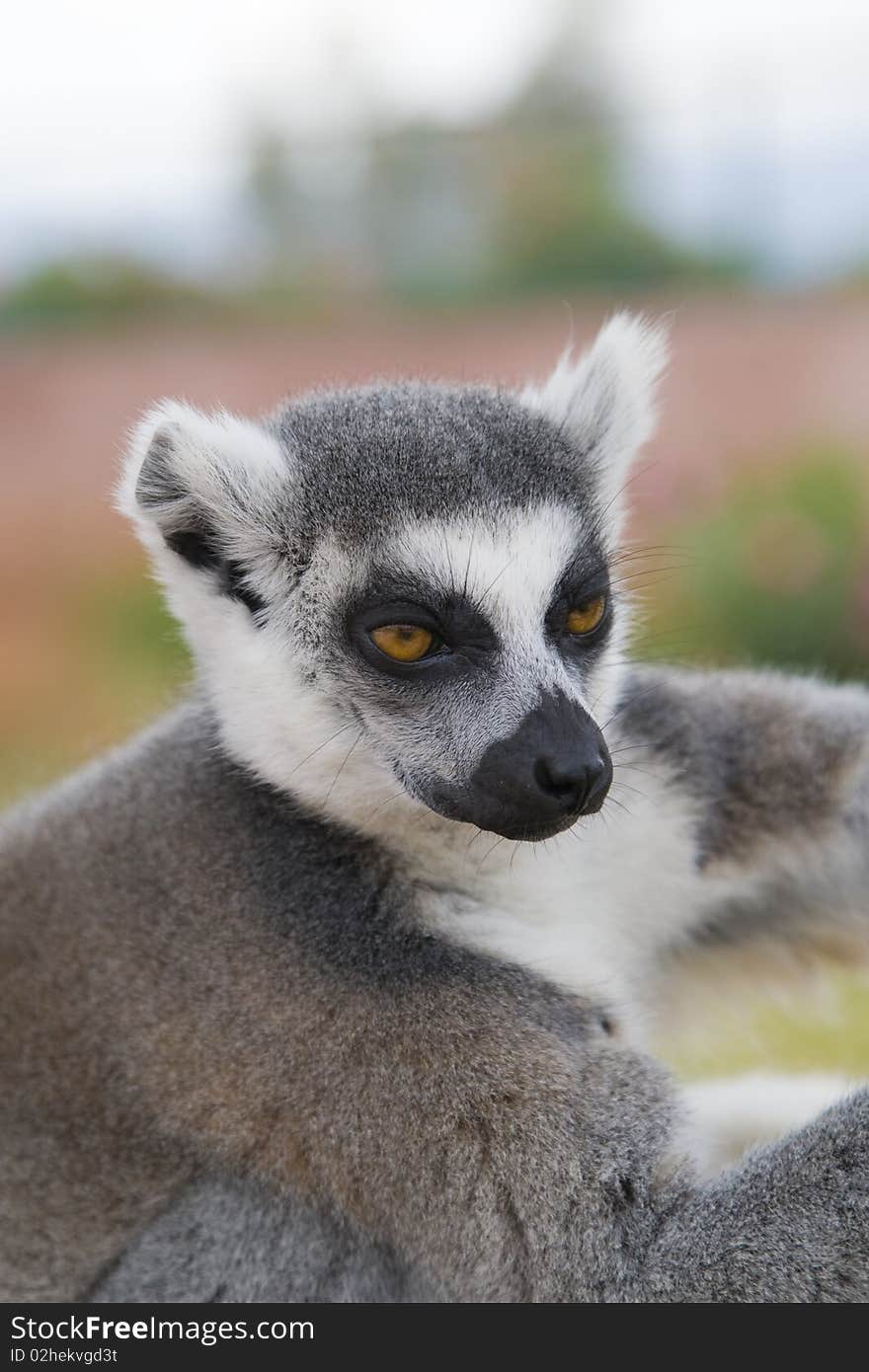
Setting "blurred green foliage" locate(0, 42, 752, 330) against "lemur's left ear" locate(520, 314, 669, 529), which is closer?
"lemur's left ear" locate(520, 314, 669, 529)

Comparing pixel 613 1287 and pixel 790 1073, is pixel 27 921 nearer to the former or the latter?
pixel 613 1287

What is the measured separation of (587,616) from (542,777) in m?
0.43

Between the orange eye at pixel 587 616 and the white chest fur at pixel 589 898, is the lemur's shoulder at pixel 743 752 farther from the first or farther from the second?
the orange eye at pixel 587 616

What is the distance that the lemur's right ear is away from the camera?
8.55 feet

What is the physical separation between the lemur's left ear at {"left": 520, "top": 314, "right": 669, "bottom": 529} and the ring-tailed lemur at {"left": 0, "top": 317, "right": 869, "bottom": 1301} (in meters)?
0.01

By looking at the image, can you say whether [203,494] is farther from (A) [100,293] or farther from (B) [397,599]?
(A) [100,293]

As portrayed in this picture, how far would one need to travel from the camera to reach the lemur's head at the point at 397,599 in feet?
7.93

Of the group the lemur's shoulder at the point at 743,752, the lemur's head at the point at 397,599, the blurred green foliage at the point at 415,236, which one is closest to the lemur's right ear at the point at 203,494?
the lemur's head at the point at 397,599

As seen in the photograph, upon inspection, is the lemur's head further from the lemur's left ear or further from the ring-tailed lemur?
the lemur's left ear

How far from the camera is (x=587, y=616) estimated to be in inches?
103

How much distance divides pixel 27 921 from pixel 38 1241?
59 cm

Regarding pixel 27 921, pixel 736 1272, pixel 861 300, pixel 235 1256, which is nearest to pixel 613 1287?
pixel 736 1272

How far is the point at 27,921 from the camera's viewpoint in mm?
2836

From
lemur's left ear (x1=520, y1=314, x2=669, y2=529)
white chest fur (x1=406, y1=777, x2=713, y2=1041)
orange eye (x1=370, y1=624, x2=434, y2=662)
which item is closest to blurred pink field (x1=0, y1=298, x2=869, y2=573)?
lemur's left ear (x1=520, y1=314, x2=669, y2=529)
